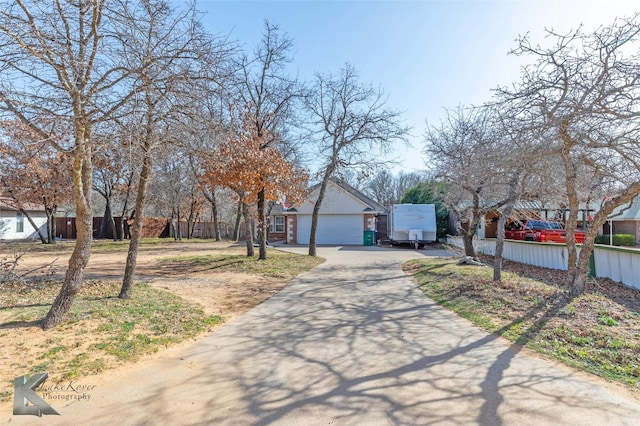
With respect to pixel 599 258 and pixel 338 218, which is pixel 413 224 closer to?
pixel 338 218

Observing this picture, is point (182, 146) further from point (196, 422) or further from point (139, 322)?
point (196, 422)

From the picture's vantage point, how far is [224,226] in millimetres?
38656

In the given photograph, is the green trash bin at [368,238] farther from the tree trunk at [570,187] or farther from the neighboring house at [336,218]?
the tree trunk at [570,187]

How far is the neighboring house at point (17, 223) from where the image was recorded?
29453 mm

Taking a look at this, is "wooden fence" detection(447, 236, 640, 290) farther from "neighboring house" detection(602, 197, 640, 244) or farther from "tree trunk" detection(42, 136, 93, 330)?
"neighboring house" detection(602, 197, 640, 244)

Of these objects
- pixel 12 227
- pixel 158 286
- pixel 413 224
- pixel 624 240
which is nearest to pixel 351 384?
pixel 158 286

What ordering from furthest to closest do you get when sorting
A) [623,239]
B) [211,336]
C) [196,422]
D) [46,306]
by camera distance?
[623,239]
[46,306]
[211,336]
[196,422]

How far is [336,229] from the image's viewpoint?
28359 mm

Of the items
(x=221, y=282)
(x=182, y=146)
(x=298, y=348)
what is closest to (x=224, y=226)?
(x=221, y=282)

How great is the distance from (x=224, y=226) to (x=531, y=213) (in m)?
30.7

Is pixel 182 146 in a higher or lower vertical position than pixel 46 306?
higher

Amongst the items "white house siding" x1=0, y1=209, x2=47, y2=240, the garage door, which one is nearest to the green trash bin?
the garage door

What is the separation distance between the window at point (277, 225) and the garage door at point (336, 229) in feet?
13.0

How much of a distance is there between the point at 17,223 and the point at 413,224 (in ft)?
104
